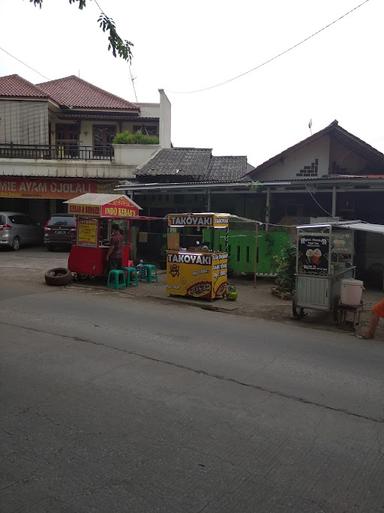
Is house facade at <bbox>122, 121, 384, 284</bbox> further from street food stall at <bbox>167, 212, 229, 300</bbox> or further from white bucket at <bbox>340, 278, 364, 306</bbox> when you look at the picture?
white bucket at <bbox>340, 278, 364, 306</bbox>

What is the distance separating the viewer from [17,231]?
21719mm

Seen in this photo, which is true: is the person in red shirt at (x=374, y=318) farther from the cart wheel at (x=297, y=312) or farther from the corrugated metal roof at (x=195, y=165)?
the corrugated metal roof at (x=195, y=165)

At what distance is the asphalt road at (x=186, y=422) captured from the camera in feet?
10.3

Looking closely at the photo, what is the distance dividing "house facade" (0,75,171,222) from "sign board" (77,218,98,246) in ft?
36.1

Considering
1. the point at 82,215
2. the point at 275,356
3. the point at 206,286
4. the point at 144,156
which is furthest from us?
the point at 144,156

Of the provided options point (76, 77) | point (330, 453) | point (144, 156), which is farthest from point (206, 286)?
point (76, 77)

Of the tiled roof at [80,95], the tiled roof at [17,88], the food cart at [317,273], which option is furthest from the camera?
the tiled roof at [80,95]

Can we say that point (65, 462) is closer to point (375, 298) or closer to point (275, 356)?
point (275, 356)

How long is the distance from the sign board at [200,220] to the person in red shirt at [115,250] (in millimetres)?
1841

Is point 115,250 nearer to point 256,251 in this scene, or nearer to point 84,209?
point 84,209

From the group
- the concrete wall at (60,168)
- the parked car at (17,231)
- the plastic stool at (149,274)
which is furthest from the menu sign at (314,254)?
the concrete wall at (60,168)

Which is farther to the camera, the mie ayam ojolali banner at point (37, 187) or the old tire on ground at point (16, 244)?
the mie ayam ojolali banner at point (37, 187)

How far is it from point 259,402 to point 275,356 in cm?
188

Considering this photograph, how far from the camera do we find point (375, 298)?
12.1 m
